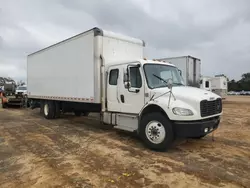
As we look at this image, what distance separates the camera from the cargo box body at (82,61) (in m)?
7.79

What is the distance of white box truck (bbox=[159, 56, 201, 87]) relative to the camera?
54.8 feet

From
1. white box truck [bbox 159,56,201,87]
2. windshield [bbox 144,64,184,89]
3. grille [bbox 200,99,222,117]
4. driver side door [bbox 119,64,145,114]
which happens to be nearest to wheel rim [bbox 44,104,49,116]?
driver side door [bbox 119,64,145,114]

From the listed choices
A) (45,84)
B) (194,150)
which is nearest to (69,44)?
(45,84)

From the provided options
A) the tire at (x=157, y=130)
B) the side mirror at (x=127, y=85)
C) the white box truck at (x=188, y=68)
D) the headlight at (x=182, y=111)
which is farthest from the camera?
the white box truck at (x=188, y=68)

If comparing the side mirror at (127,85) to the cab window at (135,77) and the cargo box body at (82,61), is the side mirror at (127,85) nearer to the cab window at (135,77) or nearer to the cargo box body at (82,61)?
the cab window at (135,77)

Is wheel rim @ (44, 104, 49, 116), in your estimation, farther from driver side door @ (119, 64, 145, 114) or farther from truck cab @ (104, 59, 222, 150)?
driver side door @ (119, 64, 145, 114)

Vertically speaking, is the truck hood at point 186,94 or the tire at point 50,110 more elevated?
the truck hood at point 186,94

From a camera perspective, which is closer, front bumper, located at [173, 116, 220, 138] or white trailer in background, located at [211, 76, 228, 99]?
front bumper, located at [173, 116, 220, 138]

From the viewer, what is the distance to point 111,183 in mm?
3904

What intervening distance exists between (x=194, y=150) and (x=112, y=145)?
232 centimetres

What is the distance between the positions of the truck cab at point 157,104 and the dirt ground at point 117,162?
1.82ft

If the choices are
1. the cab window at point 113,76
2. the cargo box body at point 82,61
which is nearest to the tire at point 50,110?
the cargo box body at point 82,61

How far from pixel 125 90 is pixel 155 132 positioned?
181 cm

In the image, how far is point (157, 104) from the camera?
231 inches
